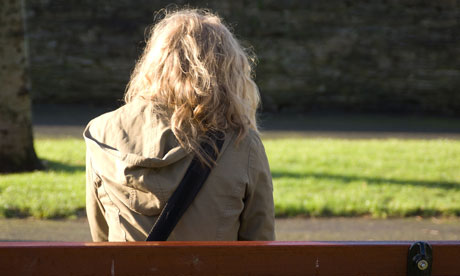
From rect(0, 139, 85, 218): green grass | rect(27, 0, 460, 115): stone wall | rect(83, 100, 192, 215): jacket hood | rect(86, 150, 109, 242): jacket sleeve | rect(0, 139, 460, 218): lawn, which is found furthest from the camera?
rect(27, 0, 460, 115): stone wall

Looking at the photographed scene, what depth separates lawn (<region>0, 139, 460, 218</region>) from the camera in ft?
Answer: 20.9

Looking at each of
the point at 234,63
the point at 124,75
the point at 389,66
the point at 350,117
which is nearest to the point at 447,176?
the point at 234,63

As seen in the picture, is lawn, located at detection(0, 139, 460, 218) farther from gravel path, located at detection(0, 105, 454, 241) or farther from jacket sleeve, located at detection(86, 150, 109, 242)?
jacket sleeve, located at detection(86, 150, 109, 242)

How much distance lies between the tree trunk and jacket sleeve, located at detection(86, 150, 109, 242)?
17.7 feet

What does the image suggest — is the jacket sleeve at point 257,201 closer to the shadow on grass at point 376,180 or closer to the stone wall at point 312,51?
the shadow on grass at point 376,180

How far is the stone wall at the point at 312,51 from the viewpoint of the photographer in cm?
1564

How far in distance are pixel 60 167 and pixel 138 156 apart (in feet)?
20.3

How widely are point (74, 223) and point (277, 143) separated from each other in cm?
499

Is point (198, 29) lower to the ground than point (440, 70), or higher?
higher

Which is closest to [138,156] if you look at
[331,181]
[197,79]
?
[197,79]

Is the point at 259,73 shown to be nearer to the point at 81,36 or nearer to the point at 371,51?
the point at 371,51

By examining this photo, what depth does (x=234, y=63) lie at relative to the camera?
246 centimetres

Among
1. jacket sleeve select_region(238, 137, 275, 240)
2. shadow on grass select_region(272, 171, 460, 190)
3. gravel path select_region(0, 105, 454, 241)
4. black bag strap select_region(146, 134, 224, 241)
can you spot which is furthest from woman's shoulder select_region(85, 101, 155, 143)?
shadow on grass select_region(272, 171, 460, 190)
